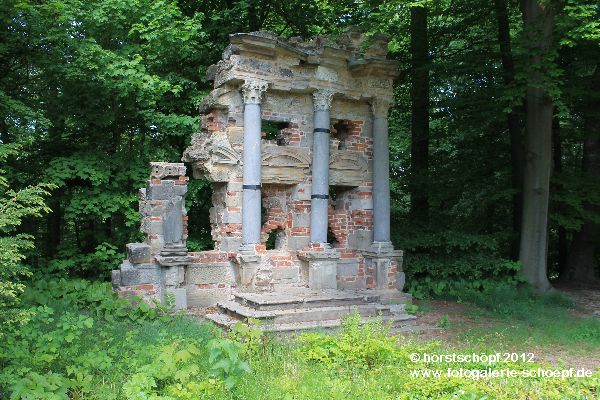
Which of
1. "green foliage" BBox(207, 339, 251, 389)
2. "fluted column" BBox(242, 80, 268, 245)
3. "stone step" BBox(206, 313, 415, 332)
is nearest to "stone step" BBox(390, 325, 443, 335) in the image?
"stone step" BBox(206, 313, 415, 332)

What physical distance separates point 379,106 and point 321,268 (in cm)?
378

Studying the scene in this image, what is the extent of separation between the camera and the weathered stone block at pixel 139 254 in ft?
30.8

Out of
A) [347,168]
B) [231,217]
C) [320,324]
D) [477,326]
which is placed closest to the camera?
[320,324]

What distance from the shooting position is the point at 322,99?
11.0 m

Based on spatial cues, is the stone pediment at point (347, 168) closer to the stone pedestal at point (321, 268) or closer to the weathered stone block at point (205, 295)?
the stone pedestal at point (321, 268)

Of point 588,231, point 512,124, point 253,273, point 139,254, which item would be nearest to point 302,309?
point 253,273

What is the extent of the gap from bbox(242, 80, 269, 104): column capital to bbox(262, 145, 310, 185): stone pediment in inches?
40.3

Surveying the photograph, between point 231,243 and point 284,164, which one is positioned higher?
point 284,164

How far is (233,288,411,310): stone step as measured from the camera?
8.99 metres

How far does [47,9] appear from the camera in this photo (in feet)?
31.7

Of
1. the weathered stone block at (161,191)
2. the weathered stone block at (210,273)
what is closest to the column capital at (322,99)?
the weathered stone block at (161,191)

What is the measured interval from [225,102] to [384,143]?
3.58 m

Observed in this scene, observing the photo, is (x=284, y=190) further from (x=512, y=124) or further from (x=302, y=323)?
(x=512, y=124)

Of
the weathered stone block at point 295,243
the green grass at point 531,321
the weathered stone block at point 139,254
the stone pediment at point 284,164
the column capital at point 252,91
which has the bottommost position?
the green grass at point 531,321
